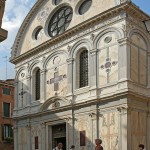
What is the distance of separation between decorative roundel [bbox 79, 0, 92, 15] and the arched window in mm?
2822

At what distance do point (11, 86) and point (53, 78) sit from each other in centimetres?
1608

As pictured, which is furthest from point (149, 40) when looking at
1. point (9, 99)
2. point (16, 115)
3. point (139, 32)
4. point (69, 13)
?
point (9, 99)

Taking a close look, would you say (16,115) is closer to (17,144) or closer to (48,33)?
(17,144)

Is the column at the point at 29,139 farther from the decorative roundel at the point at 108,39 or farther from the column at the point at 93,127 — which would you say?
the decorative roundel at the point at 108,39

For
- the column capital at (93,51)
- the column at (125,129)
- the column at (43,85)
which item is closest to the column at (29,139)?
the column at (43,85)

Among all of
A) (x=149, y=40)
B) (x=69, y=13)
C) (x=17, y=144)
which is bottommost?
(x=17, y=144)

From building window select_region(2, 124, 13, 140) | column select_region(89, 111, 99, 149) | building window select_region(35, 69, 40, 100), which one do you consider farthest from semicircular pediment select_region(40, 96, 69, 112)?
building window select_region(2, 124, 13, 140)

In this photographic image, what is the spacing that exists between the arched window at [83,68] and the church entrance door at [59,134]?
3.27 meters

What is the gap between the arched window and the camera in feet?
87.5

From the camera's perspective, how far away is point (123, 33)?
23.8 metres

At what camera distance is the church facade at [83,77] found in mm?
23484

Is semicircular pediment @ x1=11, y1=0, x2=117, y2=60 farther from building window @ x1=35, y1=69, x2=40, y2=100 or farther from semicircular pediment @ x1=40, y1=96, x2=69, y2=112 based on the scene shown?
semicircular pediment @ x1=40, y1=96, x2=69, y2=112

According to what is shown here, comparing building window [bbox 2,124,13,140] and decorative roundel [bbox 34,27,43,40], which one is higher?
decorative roundel [bbox 34,27,43,40]

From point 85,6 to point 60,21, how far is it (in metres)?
2.72
